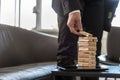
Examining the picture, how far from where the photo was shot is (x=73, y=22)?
1.52 meters

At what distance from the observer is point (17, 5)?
398 cm

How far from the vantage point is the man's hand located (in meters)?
1.52

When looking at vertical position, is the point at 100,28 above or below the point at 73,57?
above

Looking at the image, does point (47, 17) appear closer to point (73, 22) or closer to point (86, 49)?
point (73, 22)

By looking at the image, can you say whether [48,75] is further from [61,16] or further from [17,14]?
[17,14]

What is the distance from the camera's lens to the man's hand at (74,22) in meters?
1.52

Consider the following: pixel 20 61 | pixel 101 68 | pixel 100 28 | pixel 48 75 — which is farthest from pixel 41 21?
pixel 101 68

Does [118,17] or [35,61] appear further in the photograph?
[118,17]

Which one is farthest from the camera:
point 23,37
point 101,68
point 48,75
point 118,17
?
point 118,17

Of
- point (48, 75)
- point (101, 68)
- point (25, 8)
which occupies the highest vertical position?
point (25, 8)

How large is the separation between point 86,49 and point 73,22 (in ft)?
0.58

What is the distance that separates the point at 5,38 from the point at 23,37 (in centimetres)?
23

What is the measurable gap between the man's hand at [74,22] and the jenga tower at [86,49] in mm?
94

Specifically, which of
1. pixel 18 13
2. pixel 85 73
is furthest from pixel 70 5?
pixel 18 13
